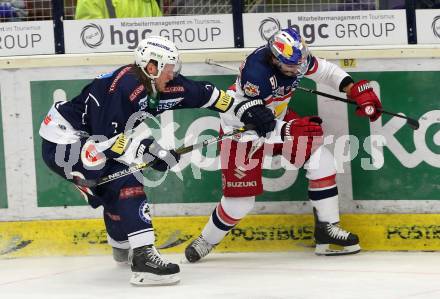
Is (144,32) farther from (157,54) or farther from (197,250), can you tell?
(197,250)

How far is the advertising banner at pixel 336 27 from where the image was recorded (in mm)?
6844

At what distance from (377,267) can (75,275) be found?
161 centimetres

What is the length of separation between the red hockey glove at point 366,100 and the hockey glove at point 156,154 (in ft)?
3.98

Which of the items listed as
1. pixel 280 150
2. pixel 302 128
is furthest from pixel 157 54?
pixel 280 150

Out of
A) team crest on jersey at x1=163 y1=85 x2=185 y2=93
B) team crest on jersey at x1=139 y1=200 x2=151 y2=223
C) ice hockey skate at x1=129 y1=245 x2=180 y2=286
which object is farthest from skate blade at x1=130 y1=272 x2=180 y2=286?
team crest on jersey at x1=163 y1=85 x2=185 y2=93

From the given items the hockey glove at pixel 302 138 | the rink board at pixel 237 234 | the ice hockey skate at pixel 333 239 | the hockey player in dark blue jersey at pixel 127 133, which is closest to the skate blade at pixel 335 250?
the ice hockey skate at pixel 333 239

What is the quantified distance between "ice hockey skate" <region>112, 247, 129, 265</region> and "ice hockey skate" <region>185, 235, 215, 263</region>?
0.34 metres

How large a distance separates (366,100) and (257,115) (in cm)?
68

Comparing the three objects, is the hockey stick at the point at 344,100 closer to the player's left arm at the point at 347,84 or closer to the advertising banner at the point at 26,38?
the player's left arm at the point at 347,84

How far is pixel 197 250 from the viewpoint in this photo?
6594mm

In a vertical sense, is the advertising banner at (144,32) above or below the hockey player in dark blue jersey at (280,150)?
above

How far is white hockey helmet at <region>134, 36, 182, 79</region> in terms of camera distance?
5859 millimetres

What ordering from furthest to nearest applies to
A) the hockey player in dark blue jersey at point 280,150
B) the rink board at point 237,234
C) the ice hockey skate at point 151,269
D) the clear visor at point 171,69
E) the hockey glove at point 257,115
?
the rink board at point 237,234 → the hockey player in dark blue jersey at point 280,150 → the hockey glove at point 257,115 → the clear visor at point 171,69 → the ice hockey skate at point 151,269

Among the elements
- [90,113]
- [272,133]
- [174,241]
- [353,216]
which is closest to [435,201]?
[353,216]
